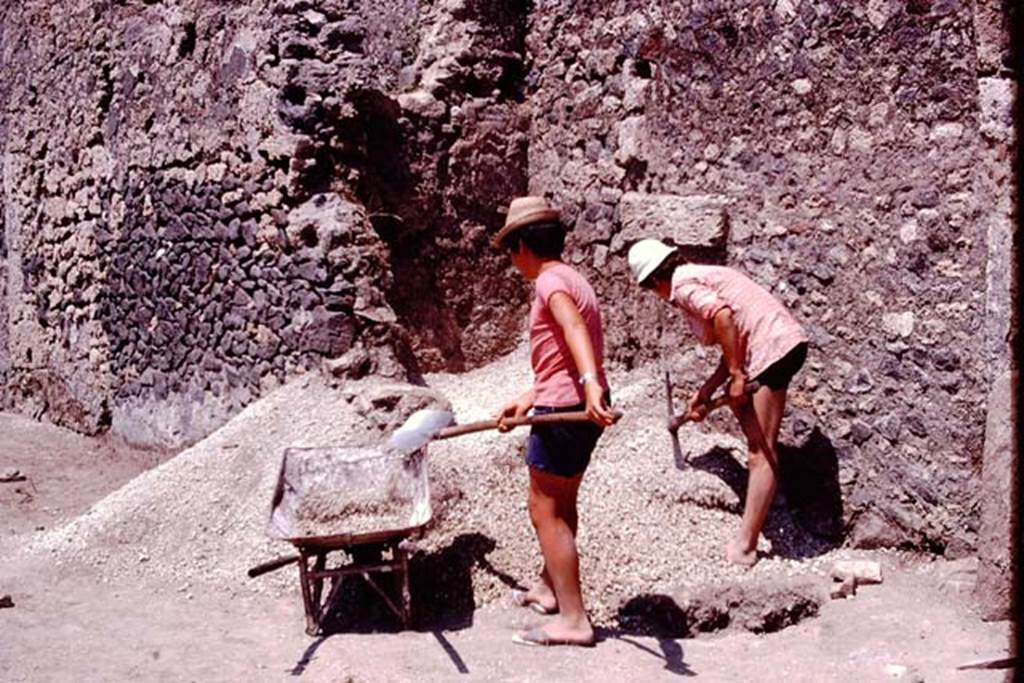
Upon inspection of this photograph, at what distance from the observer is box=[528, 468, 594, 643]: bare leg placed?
480cm

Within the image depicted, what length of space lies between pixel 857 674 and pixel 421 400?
3.01m

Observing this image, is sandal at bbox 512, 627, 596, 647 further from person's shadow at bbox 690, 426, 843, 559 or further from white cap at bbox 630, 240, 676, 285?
white cap at bbox 630, 240, 676, 285

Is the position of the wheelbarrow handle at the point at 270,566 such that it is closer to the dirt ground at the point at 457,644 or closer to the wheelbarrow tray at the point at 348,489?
the wheelbarrow tray at the point at 348,489

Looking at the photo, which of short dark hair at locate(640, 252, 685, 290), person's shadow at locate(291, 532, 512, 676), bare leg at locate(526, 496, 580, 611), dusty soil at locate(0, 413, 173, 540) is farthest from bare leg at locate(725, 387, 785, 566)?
dusty soil at locate(0, 413, 173, 540)

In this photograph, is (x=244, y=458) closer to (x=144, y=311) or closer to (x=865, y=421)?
(x=144, y=311)

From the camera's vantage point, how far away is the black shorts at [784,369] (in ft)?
18.5

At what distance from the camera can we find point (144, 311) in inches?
362

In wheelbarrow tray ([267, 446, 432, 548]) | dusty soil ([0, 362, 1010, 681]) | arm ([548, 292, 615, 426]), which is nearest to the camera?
arm ([548, 292, 615, 426])

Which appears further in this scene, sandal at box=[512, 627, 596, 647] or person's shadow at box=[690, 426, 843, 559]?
person's shadow at box=[690, 426, 843, 559]

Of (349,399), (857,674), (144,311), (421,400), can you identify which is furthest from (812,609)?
(144,311)

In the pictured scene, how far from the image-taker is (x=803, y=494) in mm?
6227

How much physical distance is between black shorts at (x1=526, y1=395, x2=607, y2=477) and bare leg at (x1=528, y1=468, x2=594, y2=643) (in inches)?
1.6

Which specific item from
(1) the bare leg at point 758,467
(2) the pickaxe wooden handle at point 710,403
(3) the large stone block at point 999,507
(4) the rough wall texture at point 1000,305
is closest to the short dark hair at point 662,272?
(2) the pickaxe wooden handle at point 710,403

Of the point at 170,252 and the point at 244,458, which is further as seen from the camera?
the point at 170,252
